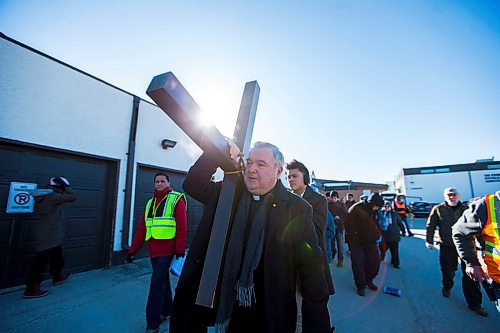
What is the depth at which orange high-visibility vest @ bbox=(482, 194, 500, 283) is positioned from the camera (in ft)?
6.94

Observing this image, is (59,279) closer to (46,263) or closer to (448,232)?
(46,263)

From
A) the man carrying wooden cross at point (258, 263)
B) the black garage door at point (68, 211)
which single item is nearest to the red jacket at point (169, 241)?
the man carrying wooden cross at point (258, 263)

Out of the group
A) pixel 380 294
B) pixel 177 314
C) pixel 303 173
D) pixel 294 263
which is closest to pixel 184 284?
pixel 177 314

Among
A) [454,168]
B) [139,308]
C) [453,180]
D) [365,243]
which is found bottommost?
[139,308]

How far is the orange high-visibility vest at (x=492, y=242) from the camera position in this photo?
83.3 inches

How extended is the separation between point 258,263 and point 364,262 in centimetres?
422

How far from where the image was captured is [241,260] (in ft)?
4.73

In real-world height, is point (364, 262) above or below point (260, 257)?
below

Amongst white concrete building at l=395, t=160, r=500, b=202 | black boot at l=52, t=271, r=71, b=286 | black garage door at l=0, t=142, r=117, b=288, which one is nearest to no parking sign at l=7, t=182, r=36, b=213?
black garage door at l=0, t=142, r=117, b=288

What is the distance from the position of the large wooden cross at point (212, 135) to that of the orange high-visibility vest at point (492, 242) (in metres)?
2.55

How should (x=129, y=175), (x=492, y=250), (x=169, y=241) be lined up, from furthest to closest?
(x=129, y=175) < (x=169, y=241) < (x=492, y=250)

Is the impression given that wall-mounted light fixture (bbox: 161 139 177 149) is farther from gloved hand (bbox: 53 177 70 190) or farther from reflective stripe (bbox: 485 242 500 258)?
reflective stripe (bbox: 485 242 500 258)

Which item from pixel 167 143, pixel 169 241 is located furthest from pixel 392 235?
pixel 167 143

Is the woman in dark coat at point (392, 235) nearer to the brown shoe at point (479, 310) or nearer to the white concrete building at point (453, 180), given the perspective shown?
the brown shoe at point (479, 310)
